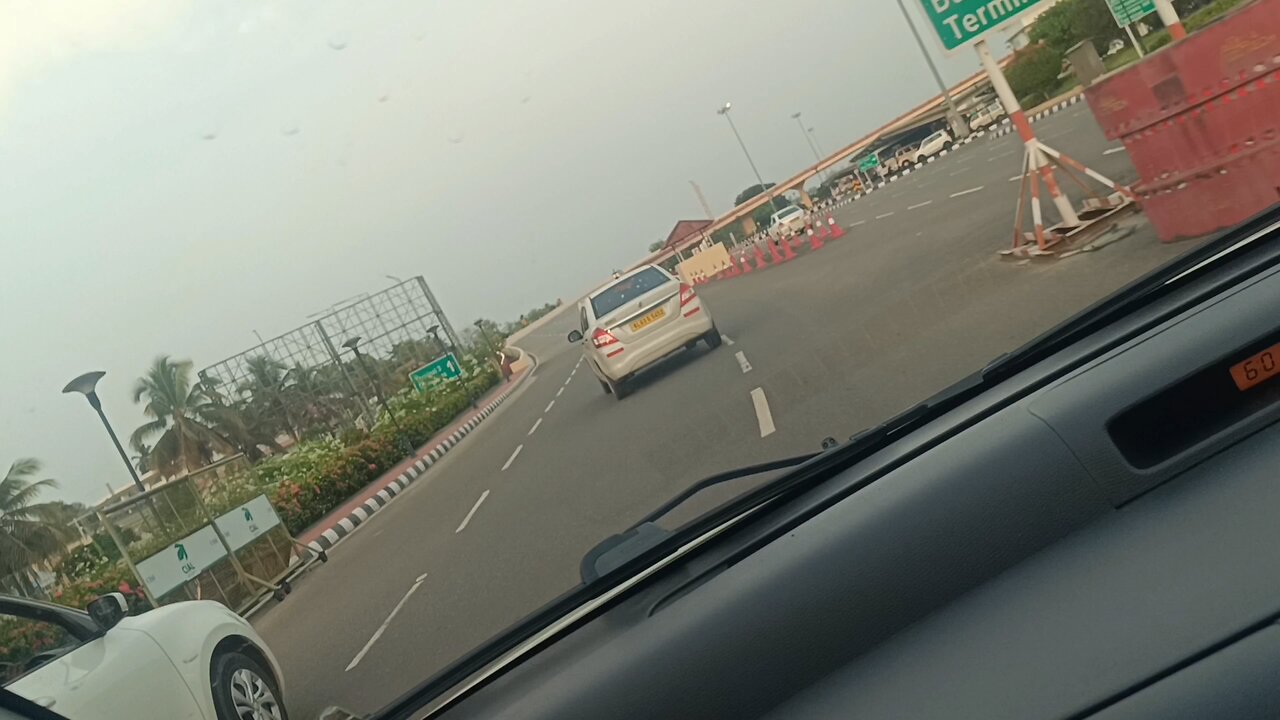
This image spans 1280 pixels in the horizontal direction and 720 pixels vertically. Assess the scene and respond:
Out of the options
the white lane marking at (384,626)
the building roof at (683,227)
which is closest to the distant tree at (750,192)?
the building roof at (683,227)

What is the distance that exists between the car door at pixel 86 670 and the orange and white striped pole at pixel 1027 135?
742 centimetres

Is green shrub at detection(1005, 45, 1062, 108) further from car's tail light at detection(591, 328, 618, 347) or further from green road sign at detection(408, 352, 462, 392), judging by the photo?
green road sign at detection(408, 352, 462, 392)

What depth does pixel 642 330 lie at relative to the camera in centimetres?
1171

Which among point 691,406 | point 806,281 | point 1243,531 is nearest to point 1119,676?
point 1243,531

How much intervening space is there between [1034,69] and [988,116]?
1022 millimetres

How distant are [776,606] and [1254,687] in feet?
2.64

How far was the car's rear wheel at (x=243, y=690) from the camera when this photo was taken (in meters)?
4.04

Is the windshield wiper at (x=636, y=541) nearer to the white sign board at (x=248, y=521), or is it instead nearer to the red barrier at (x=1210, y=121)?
the white sign board at (x=248, y=521)

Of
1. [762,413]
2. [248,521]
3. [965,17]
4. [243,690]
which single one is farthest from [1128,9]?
[243,690]

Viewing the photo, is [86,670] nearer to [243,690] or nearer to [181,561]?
[181,561]

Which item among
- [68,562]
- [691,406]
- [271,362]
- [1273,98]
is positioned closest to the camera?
[68,562]

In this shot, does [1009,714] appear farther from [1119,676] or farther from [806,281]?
[806,281]

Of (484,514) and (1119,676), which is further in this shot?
(484,514)

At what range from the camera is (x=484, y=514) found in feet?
23.2
